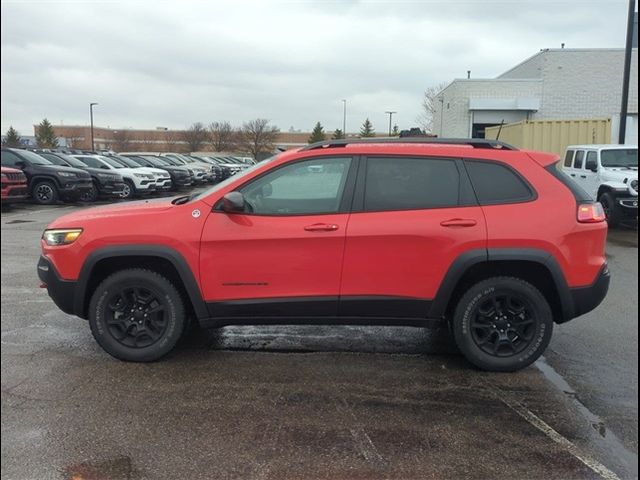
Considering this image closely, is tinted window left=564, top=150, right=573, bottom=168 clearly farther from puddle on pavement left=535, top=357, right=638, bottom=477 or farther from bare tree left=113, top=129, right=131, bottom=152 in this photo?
bare tree left=113, top=129, right=131, bottom=152

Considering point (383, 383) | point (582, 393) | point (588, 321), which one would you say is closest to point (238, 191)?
point (383, 383)

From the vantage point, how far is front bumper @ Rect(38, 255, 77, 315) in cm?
405

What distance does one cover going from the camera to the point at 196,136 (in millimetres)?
70000

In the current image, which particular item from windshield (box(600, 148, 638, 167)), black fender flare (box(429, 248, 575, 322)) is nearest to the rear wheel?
windshield (box(600, 148, 638, 167))

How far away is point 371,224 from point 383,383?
1.18 metres

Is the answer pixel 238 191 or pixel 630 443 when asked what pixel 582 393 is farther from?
pixel 238 191

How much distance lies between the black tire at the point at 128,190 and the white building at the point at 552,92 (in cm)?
1930

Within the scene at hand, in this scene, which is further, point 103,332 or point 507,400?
point 103,332

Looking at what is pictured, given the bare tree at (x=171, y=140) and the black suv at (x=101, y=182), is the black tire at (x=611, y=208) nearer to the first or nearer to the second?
the black suv at (x=101, y=182)

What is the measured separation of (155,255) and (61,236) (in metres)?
0.78

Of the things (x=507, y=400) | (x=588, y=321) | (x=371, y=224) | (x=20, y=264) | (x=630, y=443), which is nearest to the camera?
(x=630, y=443)

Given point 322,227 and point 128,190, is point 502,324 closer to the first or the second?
point 322,227

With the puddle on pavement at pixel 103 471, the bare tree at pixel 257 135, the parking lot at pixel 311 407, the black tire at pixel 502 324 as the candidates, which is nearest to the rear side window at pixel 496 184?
the black tire at pixel 502 324

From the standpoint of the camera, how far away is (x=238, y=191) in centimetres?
405
